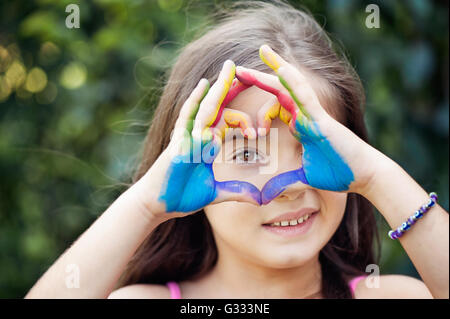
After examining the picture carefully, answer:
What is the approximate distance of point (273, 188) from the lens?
1.17m

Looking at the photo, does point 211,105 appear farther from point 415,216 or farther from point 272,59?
point 415,216

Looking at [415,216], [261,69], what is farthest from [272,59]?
[415,216]

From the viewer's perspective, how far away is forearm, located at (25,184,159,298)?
3.67 ft

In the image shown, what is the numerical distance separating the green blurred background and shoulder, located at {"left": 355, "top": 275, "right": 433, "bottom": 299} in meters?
0.34

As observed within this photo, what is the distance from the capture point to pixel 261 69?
1352mm

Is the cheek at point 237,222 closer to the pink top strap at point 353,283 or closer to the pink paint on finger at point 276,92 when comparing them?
the pink paint on finger at point 276,92

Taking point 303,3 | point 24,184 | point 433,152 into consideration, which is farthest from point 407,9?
point 24,184

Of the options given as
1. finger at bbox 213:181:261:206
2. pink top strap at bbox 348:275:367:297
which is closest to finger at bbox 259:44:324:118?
finger at bbox 213:181:261:206

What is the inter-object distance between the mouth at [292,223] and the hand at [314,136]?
4.5 inches

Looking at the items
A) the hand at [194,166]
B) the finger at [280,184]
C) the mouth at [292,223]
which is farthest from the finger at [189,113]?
the mouth at [292,223]

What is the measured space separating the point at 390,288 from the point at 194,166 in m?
0.74

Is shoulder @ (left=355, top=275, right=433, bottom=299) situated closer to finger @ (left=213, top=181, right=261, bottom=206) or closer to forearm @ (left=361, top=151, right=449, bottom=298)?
forearm @ (left=361, top=151, right=449, bottom=298)

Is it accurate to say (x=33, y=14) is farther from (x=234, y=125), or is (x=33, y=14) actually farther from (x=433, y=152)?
(x=433, y=152)
